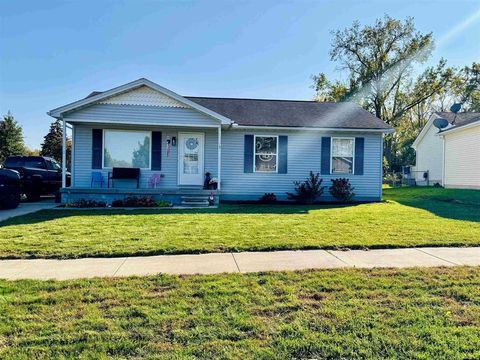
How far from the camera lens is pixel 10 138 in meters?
35.4

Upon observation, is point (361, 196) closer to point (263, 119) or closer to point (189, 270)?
point (263, 119)

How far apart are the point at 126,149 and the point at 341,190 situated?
9049 mm

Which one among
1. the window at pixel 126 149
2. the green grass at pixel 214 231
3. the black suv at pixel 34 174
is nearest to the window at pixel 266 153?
the green grass at pixel 214 231

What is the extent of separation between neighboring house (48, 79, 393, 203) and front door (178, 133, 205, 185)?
0.14ft

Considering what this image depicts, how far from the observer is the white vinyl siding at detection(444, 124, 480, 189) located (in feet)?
60.0

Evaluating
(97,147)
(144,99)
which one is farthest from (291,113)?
(97,147)

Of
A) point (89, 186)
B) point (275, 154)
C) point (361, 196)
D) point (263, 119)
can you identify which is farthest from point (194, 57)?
point (361, 196)

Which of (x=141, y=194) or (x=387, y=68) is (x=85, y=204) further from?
(x=387, y=68)

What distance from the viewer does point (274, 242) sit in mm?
5977

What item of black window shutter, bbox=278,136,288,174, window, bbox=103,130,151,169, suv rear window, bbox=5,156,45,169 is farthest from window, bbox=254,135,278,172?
suv rear window, bbox=5,156,45,169

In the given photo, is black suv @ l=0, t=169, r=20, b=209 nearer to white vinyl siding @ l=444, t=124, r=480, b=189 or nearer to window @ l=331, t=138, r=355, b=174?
window @ l=331, t=138, r=355, b=174

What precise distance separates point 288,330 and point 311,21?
14.3m

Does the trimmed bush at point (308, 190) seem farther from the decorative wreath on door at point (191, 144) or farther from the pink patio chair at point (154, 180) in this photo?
the pink patio chair at point (154, 180)

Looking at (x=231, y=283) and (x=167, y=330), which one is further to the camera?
(x=231, y=283)
